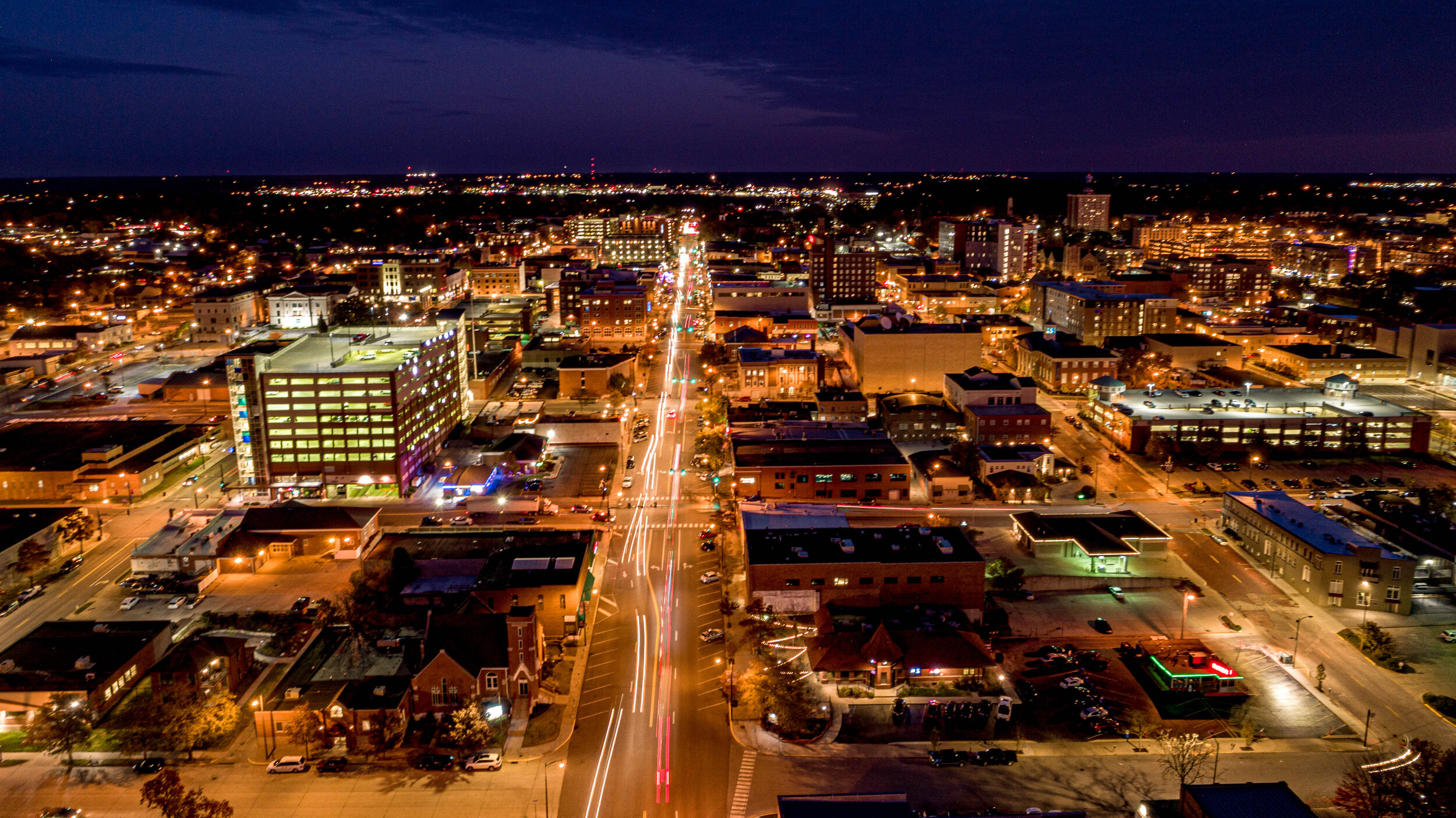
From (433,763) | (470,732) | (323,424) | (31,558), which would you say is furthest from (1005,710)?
(31,558)

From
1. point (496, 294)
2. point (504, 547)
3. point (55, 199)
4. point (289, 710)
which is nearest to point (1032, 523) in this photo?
point (504, 547)

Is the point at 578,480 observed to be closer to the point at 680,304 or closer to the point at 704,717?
the point at 704,717

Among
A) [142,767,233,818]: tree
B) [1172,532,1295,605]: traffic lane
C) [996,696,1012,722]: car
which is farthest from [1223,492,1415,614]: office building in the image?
[142,767,233,818]: tree

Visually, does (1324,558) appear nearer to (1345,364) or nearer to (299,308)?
(1345,364)

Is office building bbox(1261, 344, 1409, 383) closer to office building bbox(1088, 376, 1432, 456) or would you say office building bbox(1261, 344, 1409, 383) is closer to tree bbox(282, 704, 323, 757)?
office building bbox(1088, 376, 1432, 456)

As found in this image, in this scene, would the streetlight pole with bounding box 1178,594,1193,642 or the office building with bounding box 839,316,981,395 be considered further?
the office building with bounding box 839,316,981,395

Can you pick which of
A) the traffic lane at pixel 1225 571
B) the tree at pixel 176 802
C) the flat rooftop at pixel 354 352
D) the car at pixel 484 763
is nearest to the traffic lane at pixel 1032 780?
the car at pixel 484 763
